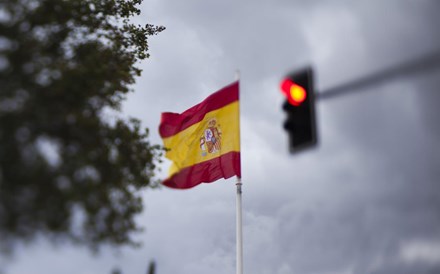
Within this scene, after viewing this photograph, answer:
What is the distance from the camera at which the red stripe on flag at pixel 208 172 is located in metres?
16.8

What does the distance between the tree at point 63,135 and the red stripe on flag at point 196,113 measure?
2574 mm

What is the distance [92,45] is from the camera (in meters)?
16.5

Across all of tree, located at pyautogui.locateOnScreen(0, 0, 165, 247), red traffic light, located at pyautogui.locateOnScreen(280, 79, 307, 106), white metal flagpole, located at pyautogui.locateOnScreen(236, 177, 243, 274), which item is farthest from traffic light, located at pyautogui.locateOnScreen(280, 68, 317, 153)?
white metal flagpole, located at pyautogui.locateOnScreen(236, 177, 243, 274)

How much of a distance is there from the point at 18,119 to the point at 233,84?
7.48 meters

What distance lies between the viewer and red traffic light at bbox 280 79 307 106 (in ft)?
25.1

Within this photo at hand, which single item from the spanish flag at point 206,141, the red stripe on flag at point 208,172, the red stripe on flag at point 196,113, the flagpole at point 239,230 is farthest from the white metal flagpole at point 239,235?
the red stripe on flag at point 196,113

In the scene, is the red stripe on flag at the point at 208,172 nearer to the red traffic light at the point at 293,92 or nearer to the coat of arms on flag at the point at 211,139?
the coat of arms on flag at the point at 211,139

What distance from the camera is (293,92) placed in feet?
25.2

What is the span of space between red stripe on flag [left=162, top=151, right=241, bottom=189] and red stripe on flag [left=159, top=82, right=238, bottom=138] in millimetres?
1787

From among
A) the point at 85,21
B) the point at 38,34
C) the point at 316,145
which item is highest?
the point at 85,21

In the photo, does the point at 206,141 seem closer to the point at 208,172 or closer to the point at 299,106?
the point at 208,172

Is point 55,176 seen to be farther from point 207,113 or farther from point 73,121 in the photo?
point 207,113

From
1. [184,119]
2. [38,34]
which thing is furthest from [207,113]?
[38,34]

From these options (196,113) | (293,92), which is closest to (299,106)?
(293,92)
